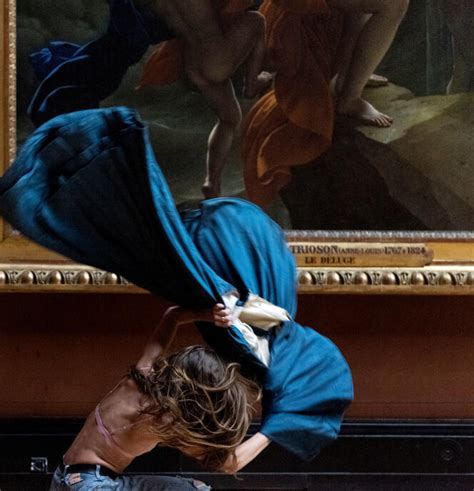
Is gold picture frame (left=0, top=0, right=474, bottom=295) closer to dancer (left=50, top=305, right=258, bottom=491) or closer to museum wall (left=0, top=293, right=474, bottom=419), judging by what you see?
museum wall (left=0, top=293, right=474, bottom=419)

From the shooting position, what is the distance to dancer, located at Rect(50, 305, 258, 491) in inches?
104

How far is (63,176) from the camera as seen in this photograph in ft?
8.64

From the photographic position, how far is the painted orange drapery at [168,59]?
4254mm

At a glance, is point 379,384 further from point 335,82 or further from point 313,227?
point 335,82

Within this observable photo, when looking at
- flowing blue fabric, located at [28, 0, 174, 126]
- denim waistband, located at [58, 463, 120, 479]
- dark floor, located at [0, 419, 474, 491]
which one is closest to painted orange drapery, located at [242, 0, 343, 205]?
flowing blue fabric, located at [28, 0, 174, 126]

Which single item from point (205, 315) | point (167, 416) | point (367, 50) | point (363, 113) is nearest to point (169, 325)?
point (205, 315)

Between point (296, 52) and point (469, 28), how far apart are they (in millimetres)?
762

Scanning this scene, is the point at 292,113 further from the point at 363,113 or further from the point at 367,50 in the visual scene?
the point at 367,50

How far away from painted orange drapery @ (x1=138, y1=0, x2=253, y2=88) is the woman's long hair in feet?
6.06

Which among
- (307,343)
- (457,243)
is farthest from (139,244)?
(457,243)

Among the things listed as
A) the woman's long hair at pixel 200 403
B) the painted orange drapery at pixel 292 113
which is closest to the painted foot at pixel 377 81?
the painted orange drapery at pixel 292 113

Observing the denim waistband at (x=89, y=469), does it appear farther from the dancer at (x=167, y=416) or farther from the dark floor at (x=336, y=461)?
the dark floor at (x=336, y=461)

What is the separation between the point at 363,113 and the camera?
4.34 meters

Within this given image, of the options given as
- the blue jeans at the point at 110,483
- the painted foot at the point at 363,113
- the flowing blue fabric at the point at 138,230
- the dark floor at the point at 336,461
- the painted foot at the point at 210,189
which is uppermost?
the flowing blue fabric at the point at 138,230
